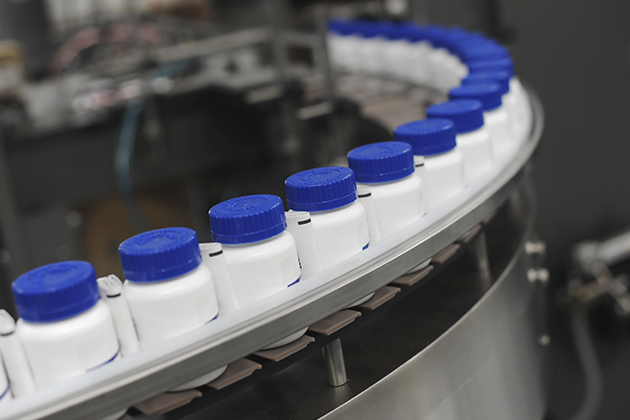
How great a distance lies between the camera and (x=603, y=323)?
8.00ft

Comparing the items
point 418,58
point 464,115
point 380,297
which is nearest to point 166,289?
point 380,297

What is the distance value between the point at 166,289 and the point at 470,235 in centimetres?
45

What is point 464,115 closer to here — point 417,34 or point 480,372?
point 480,372

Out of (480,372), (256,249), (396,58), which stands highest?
(396,58)

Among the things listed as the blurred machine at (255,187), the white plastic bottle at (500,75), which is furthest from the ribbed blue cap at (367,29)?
the white plastic bottle at (500,75)

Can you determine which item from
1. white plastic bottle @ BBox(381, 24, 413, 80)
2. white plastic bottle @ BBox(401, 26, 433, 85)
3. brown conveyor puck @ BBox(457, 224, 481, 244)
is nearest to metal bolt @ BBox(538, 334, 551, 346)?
brown conveyor puck @ BBox(457, 224, 481, 244)

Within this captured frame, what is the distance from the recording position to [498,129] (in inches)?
37.6

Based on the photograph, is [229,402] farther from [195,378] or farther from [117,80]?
[117,80]

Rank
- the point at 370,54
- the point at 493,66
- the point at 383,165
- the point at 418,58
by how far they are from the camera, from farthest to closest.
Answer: the point at 370,54, the point at 418,58, the point at 493,66, the point at 383,165

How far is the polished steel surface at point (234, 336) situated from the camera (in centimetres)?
47

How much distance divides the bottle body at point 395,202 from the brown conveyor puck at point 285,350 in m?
0.17

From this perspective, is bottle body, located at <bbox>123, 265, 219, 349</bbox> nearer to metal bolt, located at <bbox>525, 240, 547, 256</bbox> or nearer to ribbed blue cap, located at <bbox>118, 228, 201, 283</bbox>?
ribbed blue cap, located at <bbox>118, 228, 201, 283</bbox>

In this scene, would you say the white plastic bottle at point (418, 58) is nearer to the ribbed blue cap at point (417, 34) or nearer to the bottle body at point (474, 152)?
the ribbed blue cap at point (417, 34)

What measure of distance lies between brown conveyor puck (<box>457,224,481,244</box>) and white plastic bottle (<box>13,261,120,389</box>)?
1.52ft
